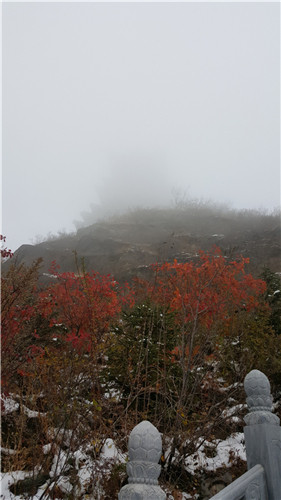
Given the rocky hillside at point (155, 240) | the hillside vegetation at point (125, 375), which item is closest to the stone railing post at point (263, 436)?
the hillside vegetation at point (125, 375)

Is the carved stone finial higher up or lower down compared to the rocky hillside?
lower down

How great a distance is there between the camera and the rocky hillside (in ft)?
82.3

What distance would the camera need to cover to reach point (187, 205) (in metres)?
44.2

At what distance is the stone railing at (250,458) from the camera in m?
1.76

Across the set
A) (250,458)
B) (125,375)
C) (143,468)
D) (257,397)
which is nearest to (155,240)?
(125,375)

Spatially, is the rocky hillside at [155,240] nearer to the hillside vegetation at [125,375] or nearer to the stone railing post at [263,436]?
the hillside vegetation at [125,375]

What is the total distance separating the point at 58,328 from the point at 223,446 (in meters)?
4.15

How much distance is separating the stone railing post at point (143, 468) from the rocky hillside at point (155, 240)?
18.0 m

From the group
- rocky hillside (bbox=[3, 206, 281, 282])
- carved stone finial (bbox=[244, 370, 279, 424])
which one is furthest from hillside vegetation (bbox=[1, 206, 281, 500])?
rocky hillside (bbox=[3, 206, 281, 282])

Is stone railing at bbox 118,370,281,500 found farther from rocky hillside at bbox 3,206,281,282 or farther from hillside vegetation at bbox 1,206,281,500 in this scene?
rocky hillside at bbox 3,206,281,282

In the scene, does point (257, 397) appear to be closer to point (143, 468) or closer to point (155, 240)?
point (143, 468)

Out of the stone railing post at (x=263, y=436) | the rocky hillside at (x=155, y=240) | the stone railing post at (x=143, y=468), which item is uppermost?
the rocky hillside at (x=155, y=240)

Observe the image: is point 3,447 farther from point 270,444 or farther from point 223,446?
point 270,444

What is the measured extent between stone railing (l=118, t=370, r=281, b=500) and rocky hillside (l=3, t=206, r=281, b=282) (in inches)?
652
